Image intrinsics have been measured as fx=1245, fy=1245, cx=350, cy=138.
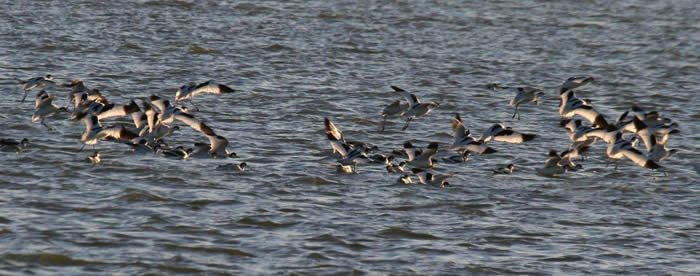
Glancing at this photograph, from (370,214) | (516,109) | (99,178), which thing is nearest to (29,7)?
(516,109)

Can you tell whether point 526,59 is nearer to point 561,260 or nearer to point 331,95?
point 331,95

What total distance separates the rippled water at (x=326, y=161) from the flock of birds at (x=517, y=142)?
33 centimetres

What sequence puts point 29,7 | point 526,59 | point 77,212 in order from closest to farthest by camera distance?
point 77,212 → point 526,59 → point 29,7

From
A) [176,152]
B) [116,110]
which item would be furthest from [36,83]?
[176,152]

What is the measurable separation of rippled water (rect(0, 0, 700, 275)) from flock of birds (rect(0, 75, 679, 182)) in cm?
32

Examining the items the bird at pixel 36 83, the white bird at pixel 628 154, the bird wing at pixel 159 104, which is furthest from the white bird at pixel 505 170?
the bird at pixel 36 83

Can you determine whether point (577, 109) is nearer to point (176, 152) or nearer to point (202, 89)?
point (202, 89)

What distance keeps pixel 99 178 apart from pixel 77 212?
7.20ft

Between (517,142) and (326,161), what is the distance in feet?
11.5

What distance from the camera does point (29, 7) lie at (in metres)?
40.7

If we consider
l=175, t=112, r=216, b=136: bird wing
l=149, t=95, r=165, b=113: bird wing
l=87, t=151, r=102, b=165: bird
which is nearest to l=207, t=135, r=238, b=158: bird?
l=175, t=112, r=216, b=136: bird wing

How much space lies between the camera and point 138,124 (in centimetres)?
2245

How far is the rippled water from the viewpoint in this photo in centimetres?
1565

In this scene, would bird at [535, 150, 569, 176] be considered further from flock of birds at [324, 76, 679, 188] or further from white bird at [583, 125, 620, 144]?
white bird at [583, 125, 620, 144]
